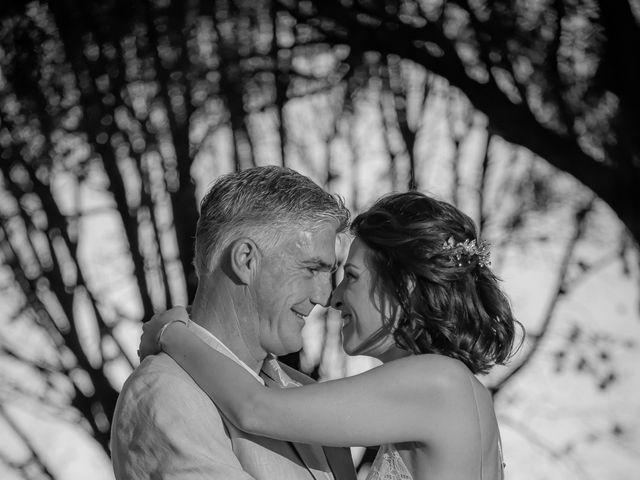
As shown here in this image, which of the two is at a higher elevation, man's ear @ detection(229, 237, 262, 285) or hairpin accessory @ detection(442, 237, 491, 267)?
man's ear @ detection(229, 237, 262, 285)

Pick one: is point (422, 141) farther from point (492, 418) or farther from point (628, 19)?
point (492, 418)

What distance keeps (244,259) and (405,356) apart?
0.53m

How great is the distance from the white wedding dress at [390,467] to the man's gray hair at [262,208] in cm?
63

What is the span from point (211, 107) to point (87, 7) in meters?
0.90

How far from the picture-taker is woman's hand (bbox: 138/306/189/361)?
2.48 meters

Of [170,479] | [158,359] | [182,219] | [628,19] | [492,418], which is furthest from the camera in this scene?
[182,219]

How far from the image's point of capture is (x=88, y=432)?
18.4ft

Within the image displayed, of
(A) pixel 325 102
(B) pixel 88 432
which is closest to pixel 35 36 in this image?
(A) pixel 325 102

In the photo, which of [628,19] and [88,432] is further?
[88,432]

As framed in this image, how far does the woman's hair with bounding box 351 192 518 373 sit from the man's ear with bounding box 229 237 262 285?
38 centimetres

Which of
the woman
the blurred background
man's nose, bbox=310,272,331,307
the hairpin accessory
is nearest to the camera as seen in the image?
the woman

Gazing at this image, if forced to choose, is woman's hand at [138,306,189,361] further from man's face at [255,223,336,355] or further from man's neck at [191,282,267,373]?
man's face at [255,223,336,355]

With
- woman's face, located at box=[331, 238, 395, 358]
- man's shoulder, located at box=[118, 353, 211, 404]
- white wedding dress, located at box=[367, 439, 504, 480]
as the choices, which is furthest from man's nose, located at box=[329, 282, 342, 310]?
man's shoulder, located at box=[118, 353, 211, 404]

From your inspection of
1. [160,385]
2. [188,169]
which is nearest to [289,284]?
[160,385]
